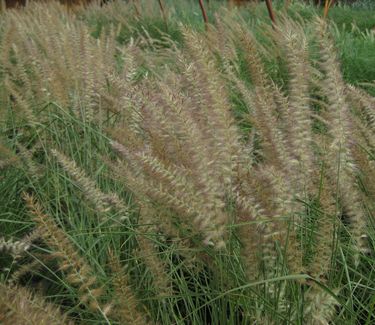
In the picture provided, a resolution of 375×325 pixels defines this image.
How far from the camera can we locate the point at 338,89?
1.11 meters

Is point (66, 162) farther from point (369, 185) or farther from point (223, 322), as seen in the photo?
point (369, 185)

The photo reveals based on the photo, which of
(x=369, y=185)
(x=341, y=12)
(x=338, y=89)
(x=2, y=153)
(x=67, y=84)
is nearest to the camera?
(x=338, y=89)

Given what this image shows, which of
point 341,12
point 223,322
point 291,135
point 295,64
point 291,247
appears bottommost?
point 341,12

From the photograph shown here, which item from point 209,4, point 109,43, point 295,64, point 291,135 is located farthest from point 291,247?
point 209,4

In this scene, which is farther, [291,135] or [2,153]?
[2,153]

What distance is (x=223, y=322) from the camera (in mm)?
1222

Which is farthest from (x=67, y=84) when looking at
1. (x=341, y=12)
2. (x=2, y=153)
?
(x=341, y=12)

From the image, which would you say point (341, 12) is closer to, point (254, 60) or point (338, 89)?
point (254, 60)

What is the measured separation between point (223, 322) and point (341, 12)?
16.2 feet

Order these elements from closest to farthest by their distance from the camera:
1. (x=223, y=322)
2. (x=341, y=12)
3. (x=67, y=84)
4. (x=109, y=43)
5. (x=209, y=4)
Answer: (x=223, y=322), (x=67, y=84), (x=109, y=43), (x=341, y=12), (x=209, y=4)

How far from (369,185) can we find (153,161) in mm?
532

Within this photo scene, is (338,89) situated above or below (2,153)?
above

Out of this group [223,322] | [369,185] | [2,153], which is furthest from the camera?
[2,153]

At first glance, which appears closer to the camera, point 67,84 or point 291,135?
point 291,135
